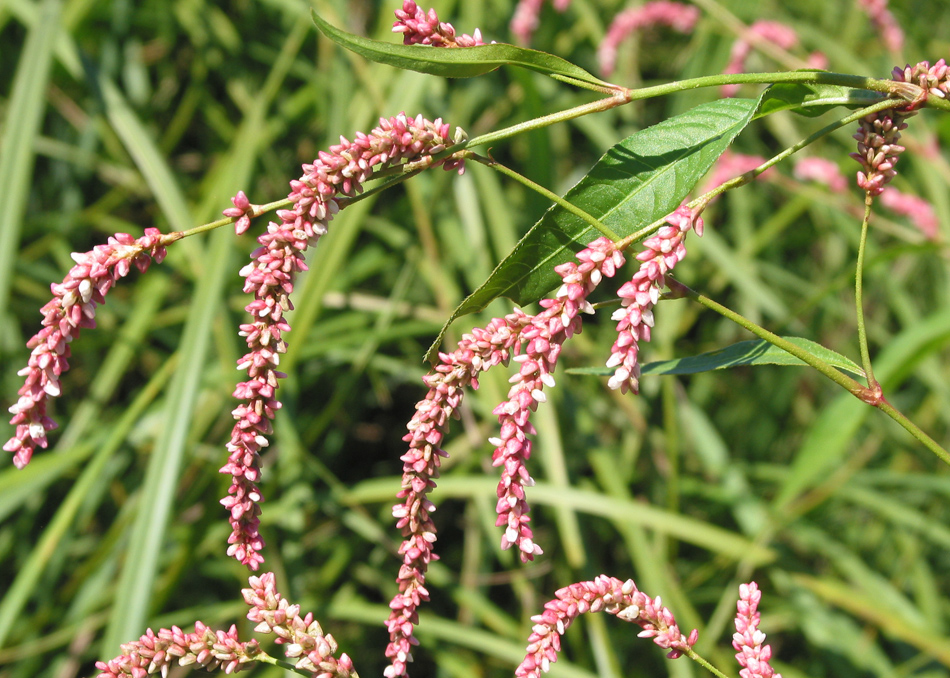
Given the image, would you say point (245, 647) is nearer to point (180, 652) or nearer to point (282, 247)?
point (180, 652)

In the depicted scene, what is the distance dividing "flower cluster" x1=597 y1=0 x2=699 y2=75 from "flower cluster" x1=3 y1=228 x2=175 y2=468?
3.85ft

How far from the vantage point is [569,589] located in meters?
0.46

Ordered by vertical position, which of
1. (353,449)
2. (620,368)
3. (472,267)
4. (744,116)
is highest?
(472,267)

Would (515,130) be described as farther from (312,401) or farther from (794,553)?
(794,553)

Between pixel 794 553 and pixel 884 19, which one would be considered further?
pixel 794 553

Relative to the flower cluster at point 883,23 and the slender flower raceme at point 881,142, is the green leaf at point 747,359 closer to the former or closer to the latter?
the slender flower raceme at point 881,142

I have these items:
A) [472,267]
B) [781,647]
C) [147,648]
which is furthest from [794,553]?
[147,648]

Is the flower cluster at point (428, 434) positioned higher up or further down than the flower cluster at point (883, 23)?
further down

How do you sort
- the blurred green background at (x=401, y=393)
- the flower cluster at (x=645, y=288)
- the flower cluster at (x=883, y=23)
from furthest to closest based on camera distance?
1. the flower cluster at (x=883, y=23)
2. the blurred green background at (x=401, y=393)
3. the flower cluster at (x=645, y=288)

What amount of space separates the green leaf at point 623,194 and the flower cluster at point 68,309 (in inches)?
6.5

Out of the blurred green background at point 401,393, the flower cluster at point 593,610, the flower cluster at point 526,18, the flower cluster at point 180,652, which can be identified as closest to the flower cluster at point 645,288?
the flower cluster at point 593,610

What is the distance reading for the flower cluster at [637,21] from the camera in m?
1.44

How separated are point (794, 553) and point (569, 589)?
1.24 metres

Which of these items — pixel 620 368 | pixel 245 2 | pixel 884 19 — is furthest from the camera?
pixel 245 2
